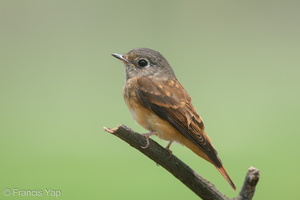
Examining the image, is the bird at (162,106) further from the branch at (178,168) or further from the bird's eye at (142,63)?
the branch at (178,168)

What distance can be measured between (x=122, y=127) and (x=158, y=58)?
1.35m

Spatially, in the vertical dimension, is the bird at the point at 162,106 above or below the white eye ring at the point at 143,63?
below

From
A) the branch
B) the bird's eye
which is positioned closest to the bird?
the bird's eye

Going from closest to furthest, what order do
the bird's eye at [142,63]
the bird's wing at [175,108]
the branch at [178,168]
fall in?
the branch at [178,168] → the bird's wing at [175,108] → the bird's eye at [142,63]

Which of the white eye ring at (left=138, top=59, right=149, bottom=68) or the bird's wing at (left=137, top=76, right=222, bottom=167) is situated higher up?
the white eye ring at (left=138, top=59, right=149, bottom=68)

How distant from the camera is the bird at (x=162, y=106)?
3.36 meters

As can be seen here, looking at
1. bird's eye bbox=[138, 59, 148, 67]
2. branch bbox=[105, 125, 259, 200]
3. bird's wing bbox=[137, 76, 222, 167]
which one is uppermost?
bird's eye bbox=[138, 59, 148, 67]

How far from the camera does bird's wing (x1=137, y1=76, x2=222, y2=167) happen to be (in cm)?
332

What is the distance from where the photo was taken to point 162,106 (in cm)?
353

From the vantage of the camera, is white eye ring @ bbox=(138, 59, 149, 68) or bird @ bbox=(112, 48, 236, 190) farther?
white eye ring @ bbox=(138, 59, 149, 68)

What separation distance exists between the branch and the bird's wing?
A: 27 cm

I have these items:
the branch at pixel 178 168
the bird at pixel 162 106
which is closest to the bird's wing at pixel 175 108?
the bird at pixel 162 106

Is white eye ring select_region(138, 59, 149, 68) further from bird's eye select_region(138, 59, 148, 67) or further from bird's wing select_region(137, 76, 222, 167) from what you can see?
bird's wing select_region(137, 76, 222, 167)

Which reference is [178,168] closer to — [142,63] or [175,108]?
[175,108]
